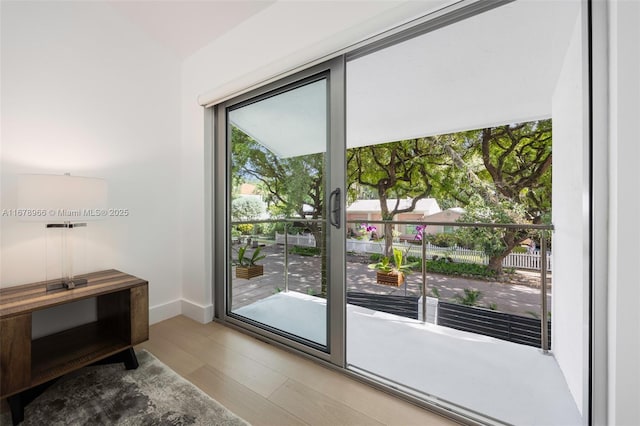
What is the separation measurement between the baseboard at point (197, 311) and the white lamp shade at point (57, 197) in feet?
3.75

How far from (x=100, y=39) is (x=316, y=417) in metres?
2.90

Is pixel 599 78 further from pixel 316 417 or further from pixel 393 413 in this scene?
pixel 316 417

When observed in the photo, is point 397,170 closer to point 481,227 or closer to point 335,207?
point 481,227

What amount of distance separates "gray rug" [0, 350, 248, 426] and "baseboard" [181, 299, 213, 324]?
676 millimetres

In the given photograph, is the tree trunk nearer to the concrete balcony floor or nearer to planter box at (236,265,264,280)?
the concrete balcony floor

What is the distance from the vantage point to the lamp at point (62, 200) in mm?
1312

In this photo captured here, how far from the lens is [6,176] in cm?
152

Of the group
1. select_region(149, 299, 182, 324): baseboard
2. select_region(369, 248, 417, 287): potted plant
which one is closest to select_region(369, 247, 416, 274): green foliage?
select_region(369, 248, 417, 287): potted plant

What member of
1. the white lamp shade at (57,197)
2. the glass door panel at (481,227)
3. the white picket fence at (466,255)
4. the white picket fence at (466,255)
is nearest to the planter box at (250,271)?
Result: the glass door panel at (481,227)

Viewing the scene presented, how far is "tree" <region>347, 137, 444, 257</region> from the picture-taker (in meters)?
4.72

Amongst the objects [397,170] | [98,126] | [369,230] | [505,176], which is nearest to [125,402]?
[98,126]

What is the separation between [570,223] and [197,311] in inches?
112

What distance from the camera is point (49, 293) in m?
1.42

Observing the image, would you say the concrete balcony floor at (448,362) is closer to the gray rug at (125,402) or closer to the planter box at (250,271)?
the planter box at (250,271)
